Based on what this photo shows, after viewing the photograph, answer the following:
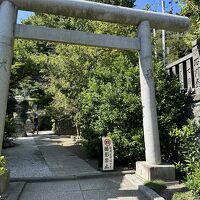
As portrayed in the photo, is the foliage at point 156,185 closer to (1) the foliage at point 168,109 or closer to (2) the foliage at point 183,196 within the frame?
(2) the foliage at point 183,196

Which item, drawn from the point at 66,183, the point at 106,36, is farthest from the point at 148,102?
the point at 66,183

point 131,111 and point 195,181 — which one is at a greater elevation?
point 131,111

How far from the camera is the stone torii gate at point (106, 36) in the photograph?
22.9ft

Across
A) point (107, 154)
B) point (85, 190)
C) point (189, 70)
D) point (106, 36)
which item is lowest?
point (85, 190)

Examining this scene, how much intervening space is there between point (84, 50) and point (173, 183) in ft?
31.0

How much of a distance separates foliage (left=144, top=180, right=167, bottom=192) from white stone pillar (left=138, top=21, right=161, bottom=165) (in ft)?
2.37

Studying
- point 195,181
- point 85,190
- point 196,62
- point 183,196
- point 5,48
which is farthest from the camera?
point 196,62

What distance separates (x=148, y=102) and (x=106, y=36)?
2062 millimetres

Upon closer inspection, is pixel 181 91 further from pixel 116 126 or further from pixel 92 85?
pixel 92 85

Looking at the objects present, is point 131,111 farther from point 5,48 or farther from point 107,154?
point 5,48

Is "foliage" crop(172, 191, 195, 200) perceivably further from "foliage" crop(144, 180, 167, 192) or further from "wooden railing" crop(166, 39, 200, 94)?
"wooden railing" crop(166, 39, 200, 94)

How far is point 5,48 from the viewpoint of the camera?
6.86 metres

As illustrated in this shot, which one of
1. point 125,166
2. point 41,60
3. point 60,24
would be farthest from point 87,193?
point 60,24

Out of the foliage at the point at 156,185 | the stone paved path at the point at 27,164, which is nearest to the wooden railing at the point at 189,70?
the foliage at the point at 156,185
